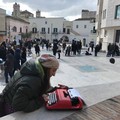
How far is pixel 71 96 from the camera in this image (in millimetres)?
2664

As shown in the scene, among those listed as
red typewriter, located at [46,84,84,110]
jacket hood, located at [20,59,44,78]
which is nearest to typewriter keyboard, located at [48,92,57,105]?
red typewriter, located at [46,84,84,110]

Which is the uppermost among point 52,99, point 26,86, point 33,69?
point 33,69

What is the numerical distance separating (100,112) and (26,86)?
1.01 metres

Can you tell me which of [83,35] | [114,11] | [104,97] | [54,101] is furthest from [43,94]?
[83,35]

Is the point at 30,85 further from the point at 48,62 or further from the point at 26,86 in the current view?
the point at 48,62

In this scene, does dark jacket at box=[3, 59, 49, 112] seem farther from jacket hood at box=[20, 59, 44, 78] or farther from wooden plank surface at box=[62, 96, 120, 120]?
wooden plank surface at box=[62, 96, 120, 120]

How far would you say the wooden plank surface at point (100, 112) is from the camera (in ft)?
8.45

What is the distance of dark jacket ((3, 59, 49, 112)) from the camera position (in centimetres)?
234

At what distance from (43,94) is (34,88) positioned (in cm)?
27

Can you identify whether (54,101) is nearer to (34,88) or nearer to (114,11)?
A: (34,88)

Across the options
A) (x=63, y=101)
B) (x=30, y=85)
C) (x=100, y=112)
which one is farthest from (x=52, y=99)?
(x=100, y=112)

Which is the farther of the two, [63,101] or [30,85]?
[63,101]

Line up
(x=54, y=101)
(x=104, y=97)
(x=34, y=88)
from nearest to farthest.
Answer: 1. (x=34, y=88)
2. (x=54, y=101)
3. (x=104, y=97)

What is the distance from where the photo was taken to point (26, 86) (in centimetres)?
233
